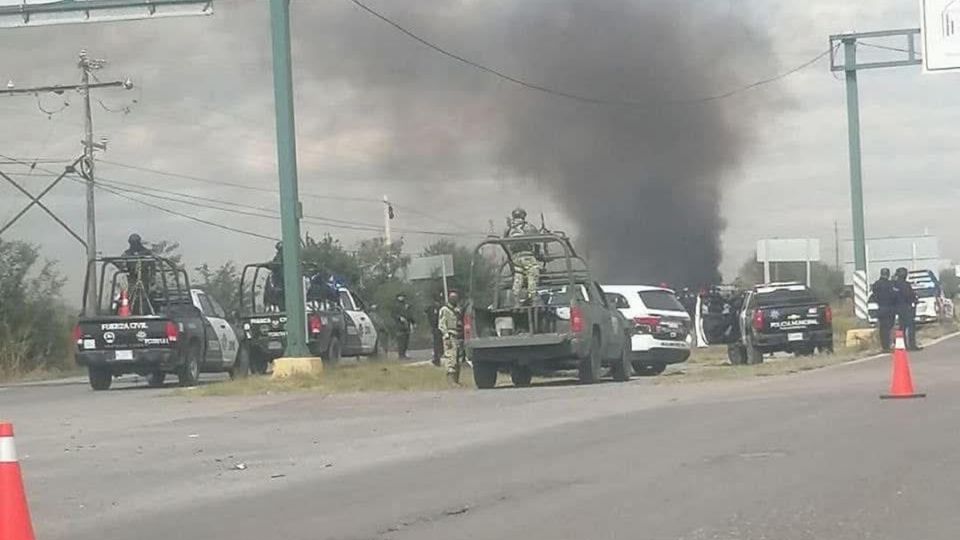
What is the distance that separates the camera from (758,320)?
97.2 ft

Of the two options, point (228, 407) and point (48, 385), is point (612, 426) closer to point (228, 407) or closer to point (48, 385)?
point (228, 407)

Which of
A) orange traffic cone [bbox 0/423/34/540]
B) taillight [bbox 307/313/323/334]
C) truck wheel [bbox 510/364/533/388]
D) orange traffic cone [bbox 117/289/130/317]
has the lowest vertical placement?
truck wheel [bbox 510/364/533/388]

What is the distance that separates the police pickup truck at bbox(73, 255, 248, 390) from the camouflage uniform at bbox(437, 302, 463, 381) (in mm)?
5678

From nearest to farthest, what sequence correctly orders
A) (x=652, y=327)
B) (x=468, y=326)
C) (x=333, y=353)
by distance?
(x=468, y=326) → (x=652, y=327) → (x=333, y=353)

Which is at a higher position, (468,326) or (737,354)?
(468,326)

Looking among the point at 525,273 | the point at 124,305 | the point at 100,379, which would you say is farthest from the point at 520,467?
the point at 100,379

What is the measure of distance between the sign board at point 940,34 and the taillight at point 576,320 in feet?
39.3

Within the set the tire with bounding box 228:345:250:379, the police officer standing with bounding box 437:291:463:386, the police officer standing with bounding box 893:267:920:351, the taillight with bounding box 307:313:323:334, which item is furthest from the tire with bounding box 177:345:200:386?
the police officer standing with bounding box 893:267:920:351

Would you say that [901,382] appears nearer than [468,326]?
Yes

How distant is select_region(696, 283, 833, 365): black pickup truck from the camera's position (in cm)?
2962

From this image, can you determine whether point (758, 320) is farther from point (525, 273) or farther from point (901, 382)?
point (901, 382)

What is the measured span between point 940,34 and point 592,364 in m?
12.1

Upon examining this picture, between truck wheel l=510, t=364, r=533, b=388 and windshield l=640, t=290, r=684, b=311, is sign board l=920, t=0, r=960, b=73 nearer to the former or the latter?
windshield l=640, t=290, r=684, b=311

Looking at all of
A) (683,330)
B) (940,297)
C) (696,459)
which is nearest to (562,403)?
(696,459)
